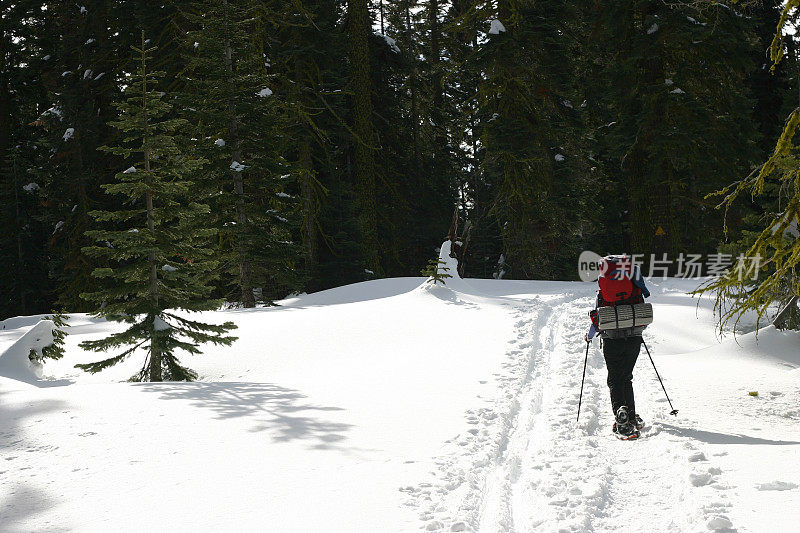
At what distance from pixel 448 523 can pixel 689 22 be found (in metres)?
17.5

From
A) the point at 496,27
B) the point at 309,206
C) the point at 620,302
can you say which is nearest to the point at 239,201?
the point at 309,206

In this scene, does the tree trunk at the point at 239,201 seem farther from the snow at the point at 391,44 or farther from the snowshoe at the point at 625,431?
the snowshoe at the point at 625,431

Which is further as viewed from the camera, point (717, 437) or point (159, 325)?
point (159, 325)

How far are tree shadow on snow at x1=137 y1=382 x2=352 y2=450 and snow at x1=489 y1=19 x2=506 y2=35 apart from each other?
15642 mm

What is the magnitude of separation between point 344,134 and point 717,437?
66.6 feet

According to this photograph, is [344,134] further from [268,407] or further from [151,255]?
[268,407]

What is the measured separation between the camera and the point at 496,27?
770 inches

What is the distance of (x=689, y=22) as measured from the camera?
55.3 feet

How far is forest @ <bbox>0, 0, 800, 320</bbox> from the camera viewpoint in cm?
1519

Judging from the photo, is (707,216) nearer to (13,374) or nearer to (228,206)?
(228,206)

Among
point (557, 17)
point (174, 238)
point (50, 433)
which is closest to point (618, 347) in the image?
point (50, 433)

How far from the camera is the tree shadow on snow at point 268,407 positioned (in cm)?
586

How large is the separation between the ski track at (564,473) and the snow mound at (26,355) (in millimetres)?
7095

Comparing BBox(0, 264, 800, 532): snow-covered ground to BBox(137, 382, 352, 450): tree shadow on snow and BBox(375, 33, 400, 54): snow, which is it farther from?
BBox(375, 33, 400, 54): snow
